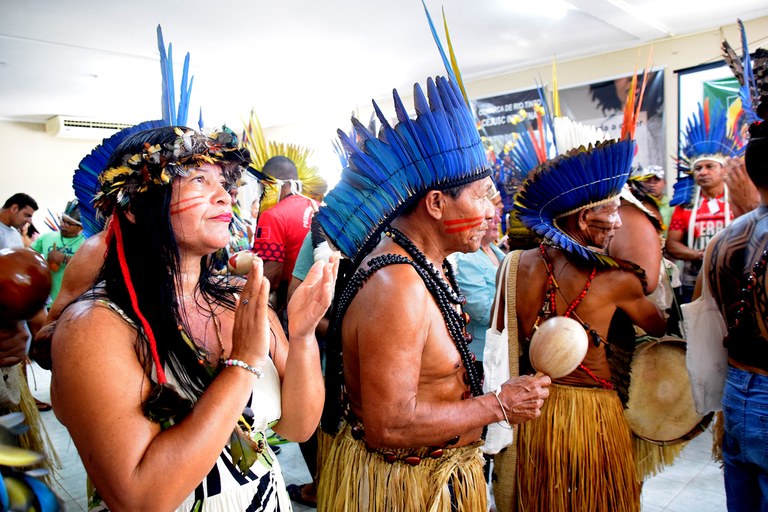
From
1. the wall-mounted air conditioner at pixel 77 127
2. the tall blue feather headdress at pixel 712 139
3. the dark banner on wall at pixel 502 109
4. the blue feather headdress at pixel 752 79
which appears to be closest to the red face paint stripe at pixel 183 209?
the blue feather headdress at pixel 752 79

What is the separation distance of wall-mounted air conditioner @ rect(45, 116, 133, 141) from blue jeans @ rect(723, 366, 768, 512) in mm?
11233

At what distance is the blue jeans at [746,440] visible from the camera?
1.74 metres

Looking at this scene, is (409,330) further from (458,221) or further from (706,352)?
(706,352)

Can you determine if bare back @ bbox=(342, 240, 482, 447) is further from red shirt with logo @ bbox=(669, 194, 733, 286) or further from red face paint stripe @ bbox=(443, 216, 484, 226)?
red shirt with logo @ bbox=(669, 194, 733, 286)

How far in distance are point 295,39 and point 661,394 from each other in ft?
18.7

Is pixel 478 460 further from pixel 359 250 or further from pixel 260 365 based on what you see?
pixel 260 365

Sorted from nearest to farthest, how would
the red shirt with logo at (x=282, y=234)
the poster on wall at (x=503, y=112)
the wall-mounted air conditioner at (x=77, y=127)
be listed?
the red shirt with logo at (x=282, y=234) < the poster on wall at (x=503, y=112) < the wall-mounted air conditioner at (x=77, y=127)

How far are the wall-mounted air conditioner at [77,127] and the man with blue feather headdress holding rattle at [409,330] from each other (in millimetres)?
10592

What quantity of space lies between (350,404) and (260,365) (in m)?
0.62

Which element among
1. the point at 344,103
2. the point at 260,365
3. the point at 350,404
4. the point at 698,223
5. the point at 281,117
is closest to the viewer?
the point at 260,365

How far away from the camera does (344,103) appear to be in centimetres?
1024

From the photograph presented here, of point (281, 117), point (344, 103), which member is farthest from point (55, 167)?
point (344, 103)

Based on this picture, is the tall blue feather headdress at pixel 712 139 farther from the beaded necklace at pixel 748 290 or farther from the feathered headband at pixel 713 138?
the beaded necklace at pixel 748 290

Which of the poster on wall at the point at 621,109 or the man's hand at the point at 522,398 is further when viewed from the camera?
the poster on wall at the point at 621,109
